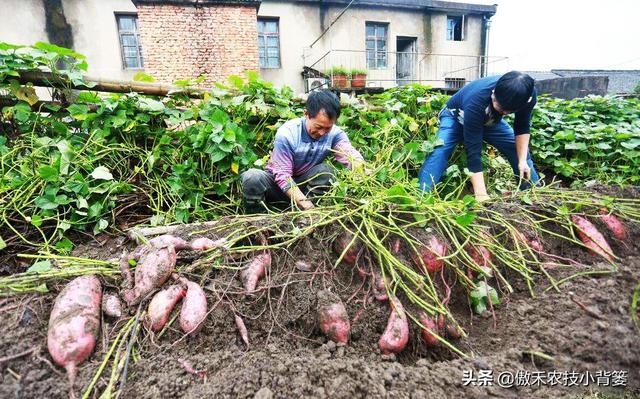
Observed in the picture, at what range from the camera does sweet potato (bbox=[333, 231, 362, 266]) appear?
4.21ft

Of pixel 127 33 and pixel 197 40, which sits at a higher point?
pixel 127 33

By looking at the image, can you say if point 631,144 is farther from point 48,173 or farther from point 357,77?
point 357,77

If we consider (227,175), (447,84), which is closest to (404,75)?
(447,84)

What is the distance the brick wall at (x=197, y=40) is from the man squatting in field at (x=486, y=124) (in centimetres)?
616

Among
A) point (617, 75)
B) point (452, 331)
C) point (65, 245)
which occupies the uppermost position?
point (617, 75)

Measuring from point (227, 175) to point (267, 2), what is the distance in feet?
30.9

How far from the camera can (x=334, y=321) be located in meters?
1.09

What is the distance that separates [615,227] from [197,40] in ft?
26.4

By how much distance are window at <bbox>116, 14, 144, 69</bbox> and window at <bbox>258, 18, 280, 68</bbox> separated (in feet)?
11.4

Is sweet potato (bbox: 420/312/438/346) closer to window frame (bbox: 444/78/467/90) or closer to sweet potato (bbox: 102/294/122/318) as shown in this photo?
sweet potato (bbox: 102/294/122/318)

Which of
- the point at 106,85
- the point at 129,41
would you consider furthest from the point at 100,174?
the point at 129,41

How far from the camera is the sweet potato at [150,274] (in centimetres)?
111

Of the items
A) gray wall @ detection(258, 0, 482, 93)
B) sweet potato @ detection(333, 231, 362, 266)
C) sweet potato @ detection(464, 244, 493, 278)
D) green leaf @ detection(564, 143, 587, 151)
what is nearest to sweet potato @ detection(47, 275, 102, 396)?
sweet potato @ detection(333, 231, 362, 266)

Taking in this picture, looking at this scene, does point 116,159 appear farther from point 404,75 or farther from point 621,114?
point 404,75
